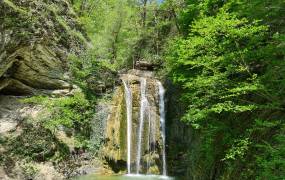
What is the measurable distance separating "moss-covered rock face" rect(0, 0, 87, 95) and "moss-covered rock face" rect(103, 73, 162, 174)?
301cm

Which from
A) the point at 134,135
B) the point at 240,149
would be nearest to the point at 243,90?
the point at 240,149

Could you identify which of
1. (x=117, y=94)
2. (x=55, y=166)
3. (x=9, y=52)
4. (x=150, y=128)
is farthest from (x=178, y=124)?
(x=9, y=52)

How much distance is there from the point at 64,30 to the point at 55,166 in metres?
6.73

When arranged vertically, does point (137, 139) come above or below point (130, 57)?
below

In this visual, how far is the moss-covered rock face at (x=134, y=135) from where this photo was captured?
1612cm

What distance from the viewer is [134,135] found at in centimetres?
1694

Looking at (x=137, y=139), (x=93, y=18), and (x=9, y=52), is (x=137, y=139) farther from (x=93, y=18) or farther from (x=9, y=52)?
(x=93, y=18)

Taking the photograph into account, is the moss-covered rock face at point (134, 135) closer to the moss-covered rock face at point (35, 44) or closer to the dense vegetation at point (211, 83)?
the dense vegetation at point (211, 83)

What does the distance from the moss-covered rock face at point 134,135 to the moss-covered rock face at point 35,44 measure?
119 inches

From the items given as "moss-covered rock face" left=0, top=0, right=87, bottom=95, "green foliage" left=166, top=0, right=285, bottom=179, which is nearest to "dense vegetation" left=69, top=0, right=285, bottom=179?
"green foliage" left=166, top=0, right=285, bottom=179

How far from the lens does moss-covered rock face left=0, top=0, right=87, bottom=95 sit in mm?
12695

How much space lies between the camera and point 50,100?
49.4ft

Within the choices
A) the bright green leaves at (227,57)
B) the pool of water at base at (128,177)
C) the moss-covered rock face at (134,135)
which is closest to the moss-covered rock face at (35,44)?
the moss-covered rock face at (134,135)

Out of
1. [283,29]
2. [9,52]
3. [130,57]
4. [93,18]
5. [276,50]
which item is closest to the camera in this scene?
[276,50]
